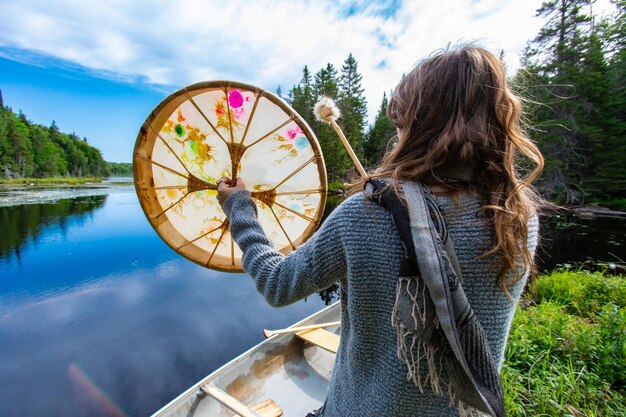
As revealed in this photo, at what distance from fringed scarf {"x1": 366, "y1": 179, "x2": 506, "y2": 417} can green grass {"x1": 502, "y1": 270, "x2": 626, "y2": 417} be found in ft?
5.27

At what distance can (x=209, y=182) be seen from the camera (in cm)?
186

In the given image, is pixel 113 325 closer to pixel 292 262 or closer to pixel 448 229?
pixel 292 262

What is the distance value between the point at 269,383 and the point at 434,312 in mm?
3598

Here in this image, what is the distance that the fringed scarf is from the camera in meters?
0.68

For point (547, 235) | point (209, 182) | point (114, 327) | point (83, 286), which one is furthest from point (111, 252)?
point (547, 235)

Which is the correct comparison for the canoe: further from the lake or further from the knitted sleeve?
the lake

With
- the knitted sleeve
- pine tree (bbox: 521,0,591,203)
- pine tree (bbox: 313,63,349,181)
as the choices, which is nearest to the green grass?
the knitted sleeve

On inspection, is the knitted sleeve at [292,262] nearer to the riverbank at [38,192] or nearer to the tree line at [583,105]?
the tree line at [583,105]

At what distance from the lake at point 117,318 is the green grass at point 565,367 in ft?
3.18

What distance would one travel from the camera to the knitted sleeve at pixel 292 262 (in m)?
0.81

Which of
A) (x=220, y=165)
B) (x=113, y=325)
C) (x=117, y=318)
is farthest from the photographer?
(x=117, y=318)

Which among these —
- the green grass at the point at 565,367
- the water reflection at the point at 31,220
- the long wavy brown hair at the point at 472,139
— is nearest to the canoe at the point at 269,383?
the green grass at the point at 565,367

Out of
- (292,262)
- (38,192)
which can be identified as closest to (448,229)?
(292,262)

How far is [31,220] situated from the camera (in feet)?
56.2
